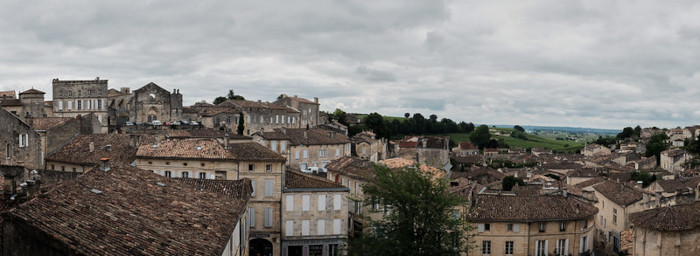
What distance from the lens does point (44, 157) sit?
148 feet

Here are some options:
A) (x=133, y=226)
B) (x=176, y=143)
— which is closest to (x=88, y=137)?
(x=176, y=143)

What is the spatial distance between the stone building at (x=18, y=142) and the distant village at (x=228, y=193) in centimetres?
8

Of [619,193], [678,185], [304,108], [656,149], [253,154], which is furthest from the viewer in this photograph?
[656,149]

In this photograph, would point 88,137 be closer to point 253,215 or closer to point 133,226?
point 253,215

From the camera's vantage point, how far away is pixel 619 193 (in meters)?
55.3

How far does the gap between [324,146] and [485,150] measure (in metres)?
97.6

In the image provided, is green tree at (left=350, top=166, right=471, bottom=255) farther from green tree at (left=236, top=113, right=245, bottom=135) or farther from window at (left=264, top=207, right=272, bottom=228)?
green tree at (left=236, top=113, right=245, bottom=135)

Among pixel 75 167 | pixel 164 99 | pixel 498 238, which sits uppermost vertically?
pixel 164 99

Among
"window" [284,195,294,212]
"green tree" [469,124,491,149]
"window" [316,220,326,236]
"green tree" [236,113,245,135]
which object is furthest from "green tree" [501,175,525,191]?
"green tree" [469,124,491,149]

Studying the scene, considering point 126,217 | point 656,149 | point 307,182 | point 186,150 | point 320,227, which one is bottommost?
point 320,227

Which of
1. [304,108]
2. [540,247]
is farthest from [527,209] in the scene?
[304,108]

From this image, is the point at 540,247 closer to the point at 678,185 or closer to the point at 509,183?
the point at 678,185

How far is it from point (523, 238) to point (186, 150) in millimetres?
24597

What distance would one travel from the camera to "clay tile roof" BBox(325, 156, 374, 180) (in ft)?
155
